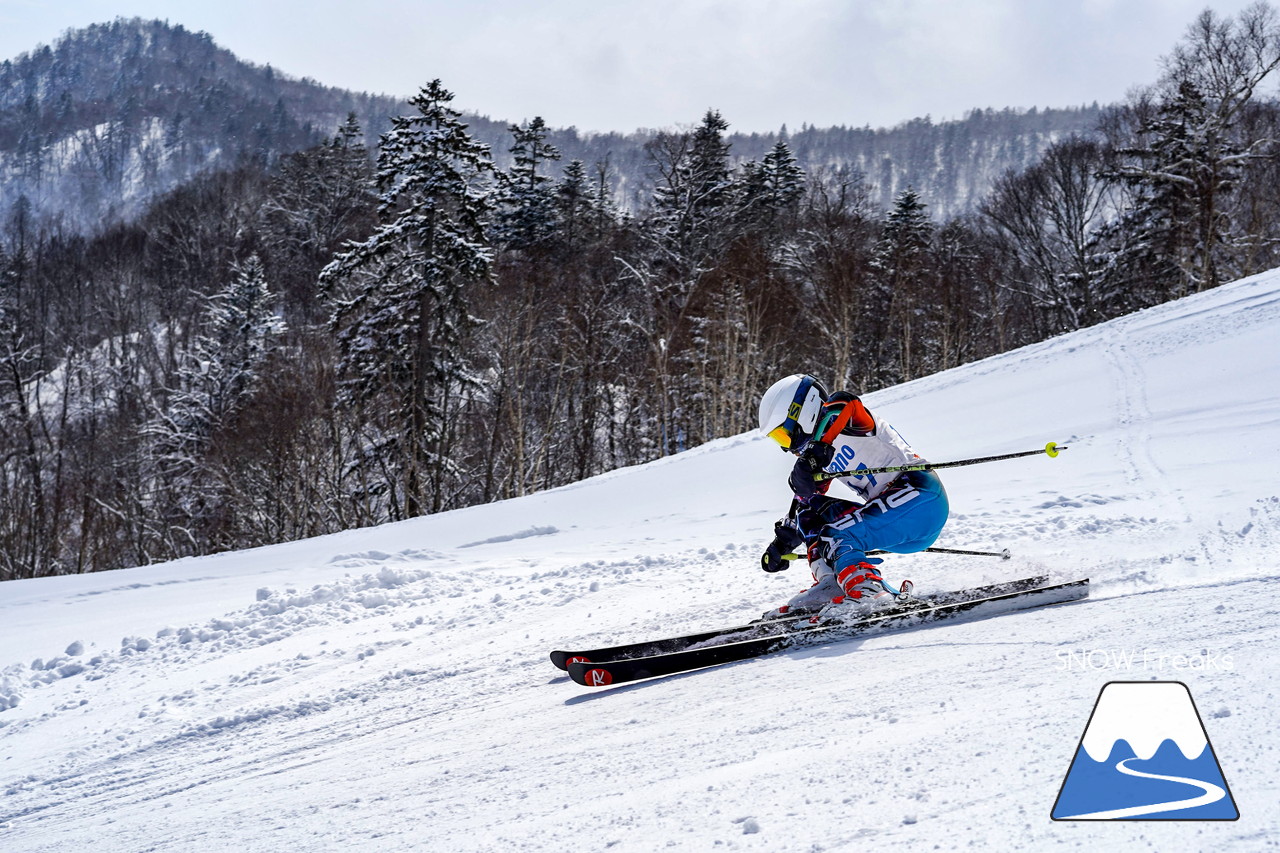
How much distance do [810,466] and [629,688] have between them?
1756 millimetres

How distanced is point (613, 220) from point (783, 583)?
40676 mm

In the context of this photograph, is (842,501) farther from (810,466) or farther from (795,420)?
(795,420)

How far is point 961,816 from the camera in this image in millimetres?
2490

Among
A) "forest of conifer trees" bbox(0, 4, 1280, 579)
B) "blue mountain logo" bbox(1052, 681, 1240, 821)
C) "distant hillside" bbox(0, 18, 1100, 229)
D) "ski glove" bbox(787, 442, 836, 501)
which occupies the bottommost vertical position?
"blue mountain logo" bbox(1052, 681, 1240, 821)

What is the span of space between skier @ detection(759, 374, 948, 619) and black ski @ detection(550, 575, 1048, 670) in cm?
22

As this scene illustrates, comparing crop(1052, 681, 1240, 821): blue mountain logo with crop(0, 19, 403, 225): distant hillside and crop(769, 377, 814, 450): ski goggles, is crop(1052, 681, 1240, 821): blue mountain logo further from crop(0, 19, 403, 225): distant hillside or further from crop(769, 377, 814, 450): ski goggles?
crop(0, 19, 403, 225): distant hillside

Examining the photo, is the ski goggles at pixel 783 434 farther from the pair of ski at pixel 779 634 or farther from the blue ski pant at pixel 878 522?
the pair of ski at pixel 779 634

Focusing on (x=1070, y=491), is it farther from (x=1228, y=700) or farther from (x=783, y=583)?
(x=1228, y=700)

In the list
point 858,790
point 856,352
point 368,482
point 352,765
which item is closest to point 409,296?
point 368,482

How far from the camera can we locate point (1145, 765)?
8.79 feet

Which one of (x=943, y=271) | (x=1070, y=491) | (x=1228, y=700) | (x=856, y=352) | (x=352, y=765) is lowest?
(x=352, y=765)

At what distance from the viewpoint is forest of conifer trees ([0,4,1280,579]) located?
25406 millimetres

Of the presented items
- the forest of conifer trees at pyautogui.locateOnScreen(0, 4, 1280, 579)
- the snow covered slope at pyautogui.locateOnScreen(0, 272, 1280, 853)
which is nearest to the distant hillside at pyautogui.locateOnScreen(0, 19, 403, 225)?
the forest of conifer trees at pyautogui.locateOnScreen(0, 4, 1280, 579)

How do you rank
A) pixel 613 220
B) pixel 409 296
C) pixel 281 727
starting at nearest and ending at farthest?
1. pixel 281 727
2. pixel 409 296
3. pixel 613 220
